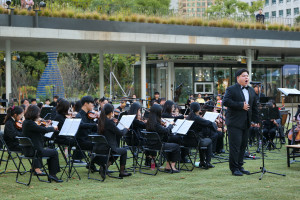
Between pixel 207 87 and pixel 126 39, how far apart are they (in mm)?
8336

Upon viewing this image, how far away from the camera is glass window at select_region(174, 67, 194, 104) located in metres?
27.5

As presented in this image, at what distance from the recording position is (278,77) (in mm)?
31672

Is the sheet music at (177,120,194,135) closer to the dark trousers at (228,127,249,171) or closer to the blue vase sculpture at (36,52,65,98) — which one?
the dark trousers at (228,127,249,171)

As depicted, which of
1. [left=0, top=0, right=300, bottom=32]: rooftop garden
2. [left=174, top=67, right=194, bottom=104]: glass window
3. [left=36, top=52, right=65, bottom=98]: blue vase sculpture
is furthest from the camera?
[left=36, top=52, right=65, bottom=98]: blue vase sculpture

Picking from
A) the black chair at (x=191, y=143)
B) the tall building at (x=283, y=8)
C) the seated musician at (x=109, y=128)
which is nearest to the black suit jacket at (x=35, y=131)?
the seated musician at (x=109, y=128)

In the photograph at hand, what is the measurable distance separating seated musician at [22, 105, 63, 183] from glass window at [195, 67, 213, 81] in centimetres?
1984

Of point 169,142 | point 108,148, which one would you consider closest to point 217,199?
point 108,148

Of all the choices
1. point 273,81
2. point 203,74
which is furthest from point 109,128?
point 273,81

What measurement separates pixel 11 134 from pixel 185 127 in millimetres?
3783

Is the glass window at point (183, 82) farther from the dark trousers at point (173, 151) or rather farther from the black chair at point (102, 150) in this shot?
the black chair at point (102, 150)

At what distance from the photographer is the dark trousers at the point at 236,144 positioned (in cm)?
920

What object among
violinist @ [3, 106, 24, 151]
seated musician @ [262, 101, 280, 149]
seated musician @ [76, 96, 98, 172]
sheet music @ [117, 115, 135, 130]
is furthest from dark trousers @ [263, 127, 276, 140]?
violinist @ [3, 106, 24, 151]

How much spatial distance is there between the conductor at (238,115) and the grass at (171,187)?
480 millimetres

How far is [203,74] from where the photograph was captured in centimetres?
2831
